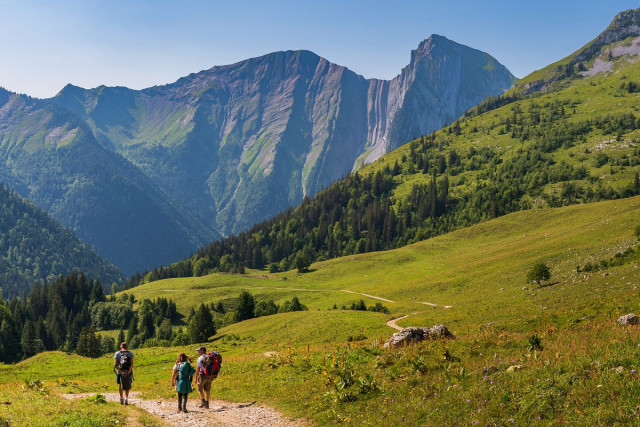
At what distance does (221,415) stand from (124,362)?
26.0 feet

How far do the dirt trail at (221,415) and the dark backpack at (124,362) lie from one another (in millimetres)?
2660

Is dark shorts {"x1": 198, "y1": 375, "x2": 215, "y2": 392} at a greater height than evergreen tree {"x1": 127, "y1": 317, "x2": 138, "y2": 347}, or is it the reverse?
dark shorts {"x1": 198, "y1": 375, "x2": 215, "y2": 392}

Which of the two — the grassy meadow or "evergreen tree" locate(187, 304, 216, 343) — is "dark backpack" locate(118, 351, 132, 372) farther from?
"evergreen tree" locate(187, 304, 216, 343)

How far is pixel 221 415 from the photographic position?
79.4ft

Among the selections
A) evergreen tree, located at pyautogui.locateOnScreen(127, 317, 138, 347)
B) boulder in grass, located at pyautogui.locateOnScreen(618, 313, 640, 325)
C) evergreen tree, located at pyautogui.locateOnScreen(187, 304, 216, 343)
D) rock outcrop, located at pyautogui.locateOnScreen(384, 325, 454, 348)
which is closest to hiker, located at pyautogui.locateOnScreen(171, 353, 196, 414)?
rock outcrop, located at pyautogui.locateOnScreen(384, 325, 454, 348)

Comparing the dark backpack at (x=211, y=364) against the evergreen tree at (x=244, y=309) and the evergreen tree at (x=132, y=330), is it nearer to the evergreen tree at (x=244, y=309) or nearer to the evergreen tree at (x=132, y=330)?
the evergreen tree at (x=244, y=309)

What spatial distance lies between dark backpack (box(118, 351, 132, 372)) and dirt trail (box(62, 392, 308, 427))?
266 cm

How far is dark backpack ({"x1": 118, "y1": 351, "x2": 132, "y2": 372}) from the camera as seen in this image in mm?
27656

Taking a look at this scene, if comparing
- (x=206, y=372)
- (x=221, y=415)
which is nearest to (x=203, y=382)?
(x=206, y=372)

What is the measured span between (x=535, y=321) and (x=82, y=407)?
3088 cm

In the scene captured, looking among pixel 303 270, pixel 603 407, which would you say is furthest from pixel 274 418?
pixel 303 270

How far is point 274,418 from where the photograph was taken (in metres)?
22.9

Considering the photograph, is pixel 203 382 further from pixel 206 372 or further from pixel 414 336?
pixel 414 336

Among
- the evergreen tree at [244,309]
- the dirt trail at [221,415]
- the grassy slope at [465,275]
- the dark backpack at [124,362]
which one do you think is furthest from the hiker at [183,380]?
the evergreen tree at [244,309]
